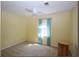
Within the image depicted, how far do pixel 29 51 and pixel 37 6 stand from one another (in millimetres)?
711

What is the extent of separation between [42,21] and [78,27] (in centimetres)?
56

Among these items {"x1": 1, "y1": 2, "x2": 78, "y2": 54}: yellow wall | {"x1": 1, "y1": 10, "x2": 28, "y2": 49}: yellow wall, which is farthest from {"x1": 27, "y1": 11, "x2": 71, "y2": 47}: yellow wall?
{"x1": 1, "y1": 10, "x2": 28, "y2": 49}: yellow wall

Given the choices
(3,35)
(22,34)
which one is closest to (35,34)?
(22,34)

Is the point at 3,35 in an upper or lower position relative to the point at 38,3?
lower

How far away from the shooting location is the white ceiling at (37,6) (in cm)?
182

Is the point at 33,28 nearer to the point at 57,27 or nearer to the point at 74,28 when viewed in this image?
the point at 57,27

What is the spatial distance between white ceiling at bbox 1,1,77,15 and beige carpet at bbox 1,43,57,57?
530 mm

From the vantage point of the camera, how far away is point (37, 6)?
1.84 m

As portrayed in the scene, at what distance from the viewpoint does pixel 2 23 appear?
1835mm

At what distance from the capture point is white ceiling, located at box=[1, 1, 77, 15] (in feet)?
5.98

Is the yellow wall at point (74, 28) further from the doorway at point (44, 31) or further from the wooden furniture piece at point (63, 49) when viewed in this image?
the doorway at point (44, 31)

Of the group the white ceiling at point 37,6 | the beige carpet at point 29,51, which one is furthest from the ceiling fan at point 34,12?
the beige carpet at point 29,51

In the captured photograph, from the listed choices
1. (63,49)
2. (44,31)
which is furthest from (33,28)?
(63,49)

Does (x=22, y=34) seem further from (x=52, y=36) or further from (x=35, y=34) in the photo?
(x=52, y=36)
